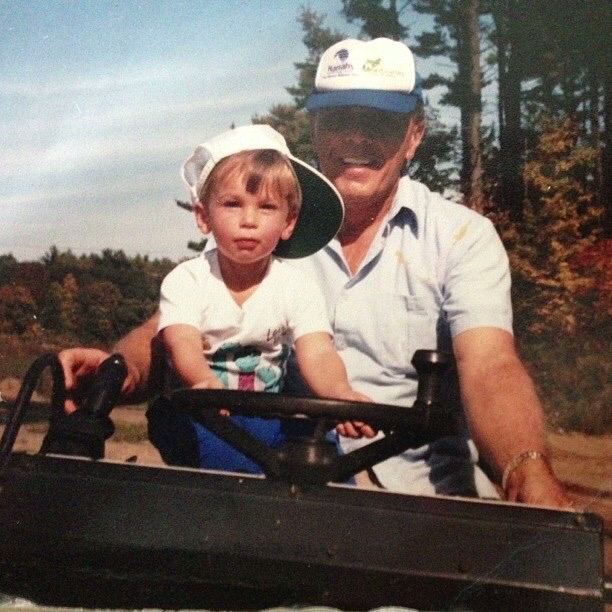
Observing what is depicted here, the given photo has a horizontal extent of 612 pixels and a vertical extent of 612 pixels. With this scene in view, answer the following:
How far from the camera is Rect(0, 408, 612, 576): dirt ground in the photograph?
170cm

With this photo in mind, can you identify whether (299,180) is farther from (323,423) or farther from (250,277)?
(323,423)

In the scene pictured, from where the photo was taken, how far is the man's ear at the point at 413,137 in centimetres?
192

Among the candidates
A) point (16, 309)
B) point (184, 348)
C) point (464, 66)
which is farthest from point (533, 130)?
point (16, 309)

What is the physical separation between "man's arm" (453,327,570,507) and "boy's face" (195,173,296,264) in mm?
408

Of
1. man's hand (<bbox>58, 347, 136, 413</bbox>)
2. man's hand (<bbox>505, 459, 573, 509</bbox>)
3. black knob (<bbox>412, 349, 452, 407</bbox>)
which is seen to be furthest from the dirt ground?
black knob (<bbox>412, 349, 452, 407</bbox>)

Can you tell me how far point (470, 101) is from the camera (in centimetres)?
188

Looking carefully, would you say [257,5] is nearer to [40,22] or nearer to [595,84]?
[40,22]

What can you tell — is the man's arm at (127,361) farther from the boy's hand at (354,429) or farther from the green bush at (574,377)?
the green bush at (574,377)

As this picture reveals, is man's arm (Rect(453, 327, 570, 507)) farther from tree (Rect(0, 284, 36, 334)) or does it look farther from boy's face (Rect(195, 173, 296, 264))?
tree (Rect(0, 284, 36, 334))

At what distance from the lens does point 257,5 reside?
2002 mm

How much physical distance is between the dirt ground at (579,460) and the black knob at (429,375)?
24 cm

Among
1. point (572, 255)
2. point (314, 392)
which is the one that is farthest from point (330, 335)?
point (572, 255)

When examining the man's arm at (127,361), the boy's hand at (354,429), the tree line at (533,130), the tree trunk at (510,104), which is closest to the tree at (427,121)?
the tree line at (533,130)

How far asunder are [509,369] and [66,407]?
0.86 m
